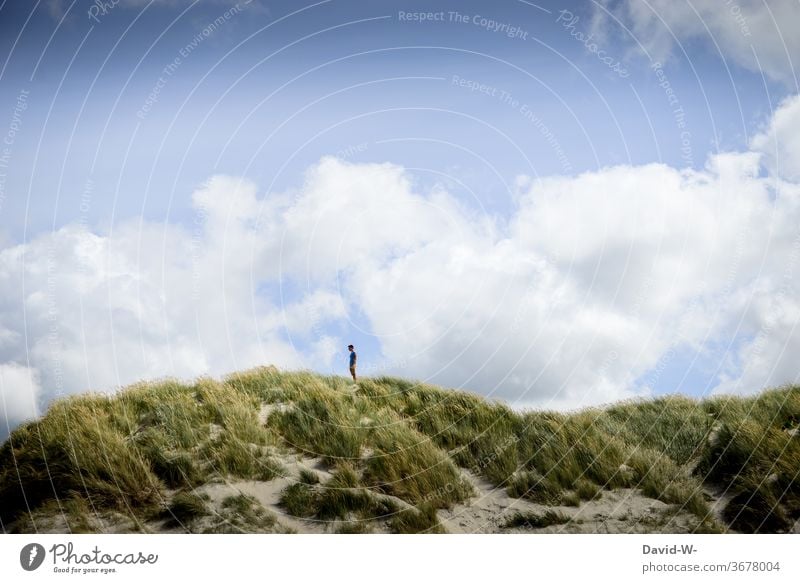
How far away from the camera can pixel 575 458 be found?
1216 centimetres

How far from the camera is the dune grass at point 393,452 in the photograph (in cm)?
1027

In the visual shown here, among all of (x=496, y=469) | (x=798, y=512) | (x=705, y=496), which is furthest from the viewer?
(x=496, y=469)

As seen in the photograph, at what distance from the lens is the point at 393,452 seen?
12.1 meters

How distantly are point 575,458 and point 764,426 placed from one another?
14.4 ft
